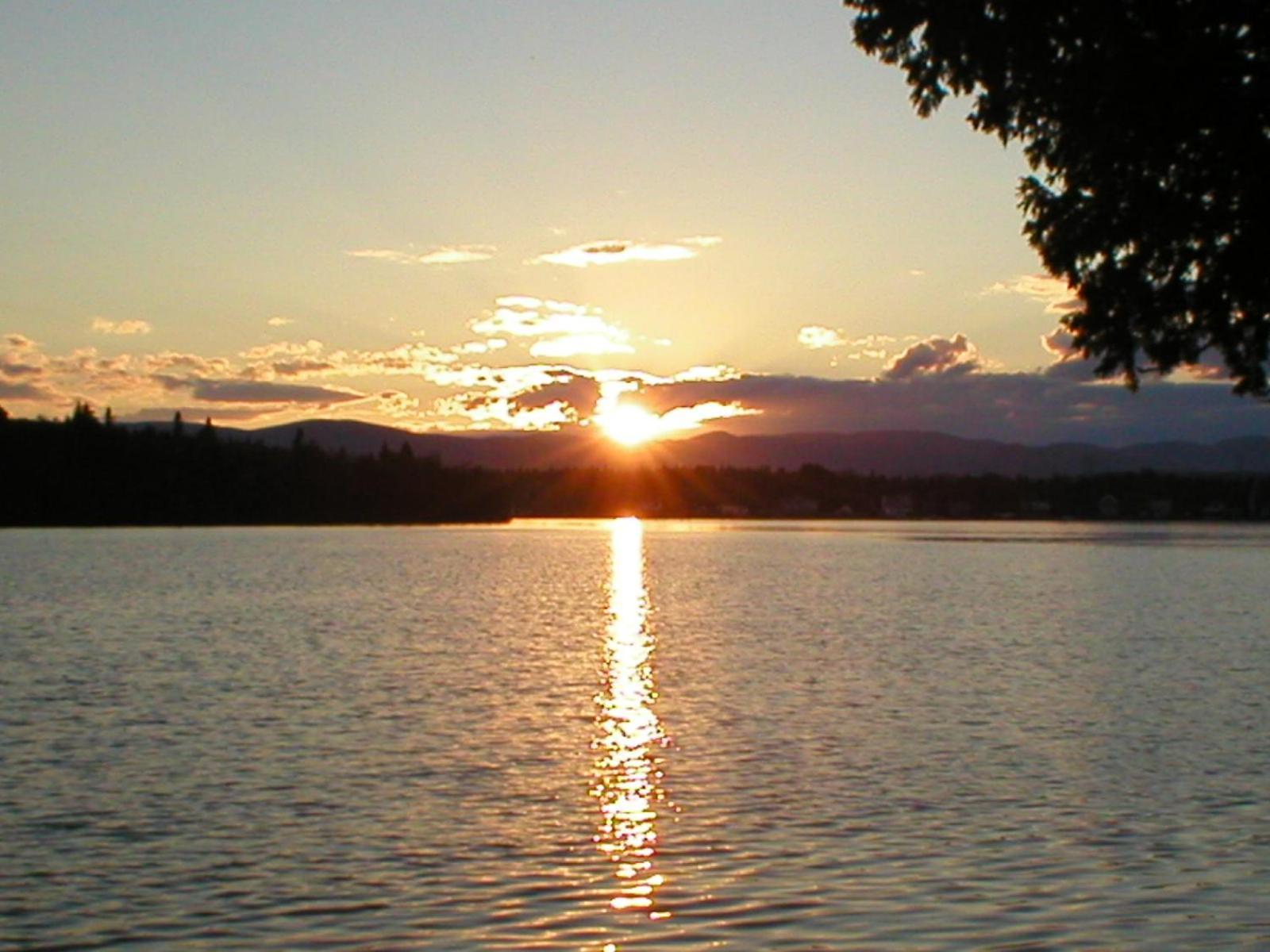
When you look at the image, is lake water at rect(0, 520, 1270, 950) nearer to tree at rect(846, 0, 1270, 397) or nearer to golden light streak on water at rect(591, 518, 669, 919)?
golden light streak on water at rect(591, 518, 669, 919)

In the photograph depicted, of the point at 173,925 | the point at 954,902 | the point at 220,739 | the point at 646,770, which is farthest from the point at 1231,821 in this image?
the point at 220,739

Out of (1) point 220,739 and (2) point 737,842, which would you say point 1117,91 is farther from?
(1) point 220,739

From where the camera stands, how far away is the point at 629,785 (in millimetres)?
21219

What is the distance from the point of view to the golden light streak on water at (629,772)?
15922 millimetres

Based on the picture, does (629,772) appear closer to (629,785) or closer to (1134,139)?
(629,785)

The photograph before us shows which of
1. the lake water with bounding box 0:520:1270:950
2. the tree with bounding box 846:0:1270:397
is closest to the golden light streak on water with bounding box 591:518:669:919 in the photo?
the lake water with bounding box 0:520:1270:950

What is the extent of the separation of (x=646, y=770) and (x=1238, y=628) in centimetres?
3282

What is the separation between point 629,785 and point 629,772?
1031 millimetres

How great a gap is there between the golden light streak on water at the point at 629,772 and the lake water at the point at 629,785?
89 mm

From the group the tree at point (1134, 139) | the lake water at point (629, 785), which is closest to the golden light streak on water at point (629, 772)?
the lake water at point (629, 785)

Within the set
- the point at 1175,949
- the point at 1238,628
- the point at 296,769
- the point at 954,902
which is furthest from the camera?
the point at 1238,628

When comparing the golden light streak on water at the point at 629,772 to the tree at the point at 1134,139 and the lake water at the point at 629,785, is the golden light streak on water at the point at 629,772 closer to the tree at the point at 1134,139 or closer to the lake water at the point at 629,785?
the lake water at the point at 629,785

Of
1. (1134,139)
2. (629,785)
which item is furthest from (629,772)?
(1134,139)

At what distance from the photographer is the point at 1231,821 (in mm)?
18484
